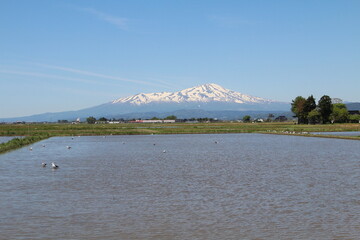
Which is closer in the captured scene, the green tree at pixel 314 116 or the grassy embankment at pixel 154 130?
the grassy embankment at pixel 154 130

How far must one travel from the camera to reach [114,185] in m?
24.5

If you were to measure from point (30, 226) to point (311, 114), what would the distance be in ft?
428

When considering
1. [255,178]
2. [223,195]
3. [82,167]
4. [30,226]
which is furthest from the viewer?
[82,167]

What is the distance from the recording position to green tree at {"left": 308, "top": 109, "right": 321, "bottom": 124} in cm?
13750

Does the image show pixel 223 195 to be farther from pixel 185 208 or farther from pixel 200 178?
pixel 200 178

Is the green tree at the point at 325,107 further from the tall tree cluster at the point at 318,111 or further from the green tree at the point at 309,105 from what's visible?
the green tree at the point at 309,105

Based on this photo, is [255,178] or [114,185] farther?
[255,178]

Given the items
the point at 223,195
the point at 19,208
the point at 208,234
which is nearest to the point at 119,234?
the point at 208,234

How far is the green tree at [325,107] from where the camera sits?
5394 inches

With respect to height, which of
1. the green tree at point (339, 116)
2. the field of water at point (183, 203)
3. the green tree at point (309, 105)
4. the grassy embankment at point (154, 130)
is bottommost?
the field of water at point (183, 203)

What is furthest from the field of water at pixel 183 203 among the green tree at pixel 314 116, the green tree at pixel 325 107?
the green tree at pixel 325 107

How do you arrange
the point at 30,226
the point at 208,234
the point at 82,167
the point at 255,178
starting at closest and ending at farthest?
the point at 208,234 → the point at 30,226 → the point at 255,178 → the point at 82,167

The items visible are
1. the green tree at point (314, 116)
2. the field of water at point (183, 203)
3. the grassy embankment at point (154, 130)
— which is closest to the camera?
the field of water at point (183, 203)

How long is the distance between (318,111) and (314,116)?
204 cm
